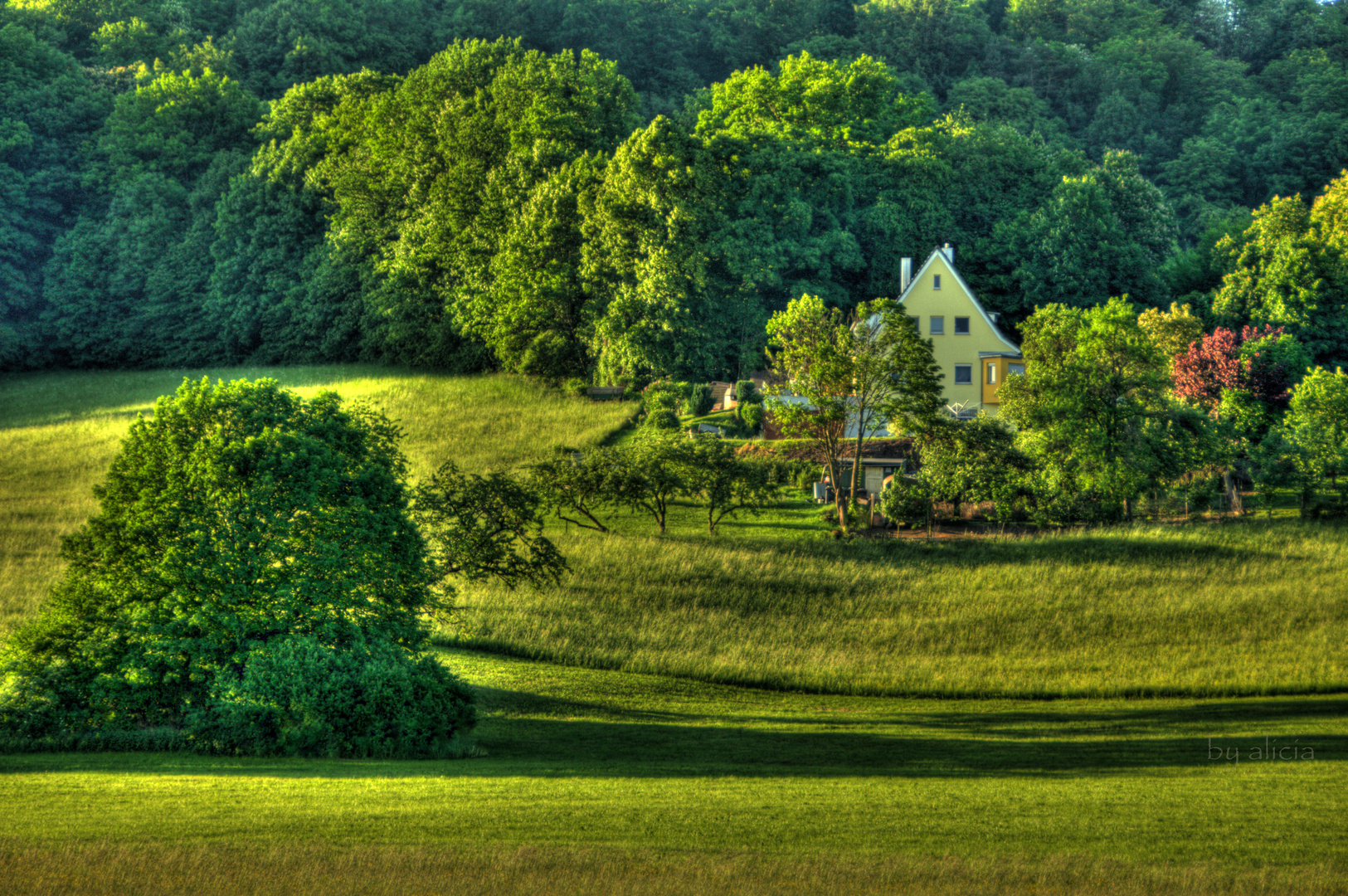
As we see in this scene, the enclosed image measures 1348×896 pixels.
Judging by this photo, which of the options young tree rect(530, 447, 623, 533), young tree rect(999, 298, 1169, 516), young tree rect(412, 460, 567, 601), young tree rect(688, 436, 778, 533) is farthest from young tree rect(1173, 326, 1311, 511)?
young tree rect(412, 460, 567, 601)

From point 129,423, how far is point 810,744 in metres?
44.4

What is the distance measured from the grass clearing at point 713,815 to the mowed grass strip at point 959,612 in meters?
5.98

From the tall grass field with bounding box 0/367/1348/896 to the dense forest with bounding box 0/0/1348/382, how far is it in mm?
21551

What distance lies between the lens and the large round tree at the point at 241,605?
17.4 m

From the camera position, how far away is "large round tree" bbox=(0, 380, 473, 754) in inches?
687

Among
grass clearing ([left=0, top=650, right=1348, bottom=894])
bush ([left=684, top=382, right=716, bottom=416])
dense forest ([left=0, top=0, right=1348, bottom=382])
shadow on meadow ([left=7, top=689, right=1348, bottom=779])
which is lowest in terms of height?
shadow on meadow ([left=7, top=689, right=1348, bottom=779])

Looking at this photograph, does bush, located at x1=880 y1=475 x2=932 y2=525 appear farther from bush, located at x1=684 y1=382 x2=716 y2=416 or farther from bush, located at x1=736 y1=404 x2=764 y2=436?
bush, located at x1=684 y1=382 x2=716 y2=416

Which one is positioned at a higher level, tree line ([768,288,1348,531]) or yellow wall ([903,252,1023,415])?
yellow wall ([903,252,1023,415])

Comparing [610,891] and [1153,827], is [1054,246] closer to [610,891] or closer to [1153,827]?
[1153,827]

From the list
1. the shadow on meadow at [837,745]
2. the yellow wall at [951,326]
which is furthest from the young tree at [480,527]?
the yellow wall at [951,326]

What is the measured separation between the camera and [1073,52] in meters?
95.4

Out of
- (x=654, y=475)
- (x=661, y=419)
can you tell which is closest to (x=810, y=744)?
(x=654, y=475)

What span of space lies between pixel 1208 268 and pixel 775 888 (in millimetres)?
61294

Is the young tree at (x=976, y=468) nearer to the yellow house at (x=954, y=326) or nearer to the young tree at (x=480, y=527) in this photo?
the young tree at (x=480, y=527)
